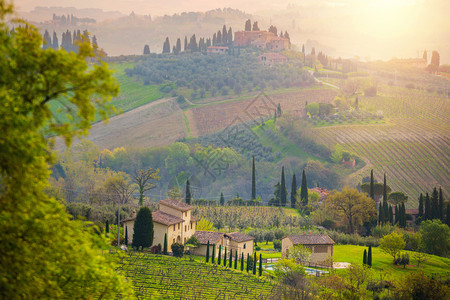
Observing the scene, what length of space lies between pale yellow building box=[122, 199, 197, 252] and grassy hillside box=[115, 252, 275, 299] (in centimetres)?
340

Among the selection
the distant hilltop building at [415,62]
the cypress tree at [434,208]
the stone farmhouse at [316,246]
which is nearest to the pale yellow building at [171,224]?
the stone farmhouse at [316,246]

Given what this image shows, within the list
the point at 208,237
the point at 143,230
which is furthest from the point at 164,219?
the point at 208,237

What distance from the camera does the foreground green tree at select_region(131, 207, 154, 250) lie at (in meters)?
42.0

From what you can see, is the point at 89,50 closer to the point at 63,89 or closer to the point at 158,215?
the point at 63,89

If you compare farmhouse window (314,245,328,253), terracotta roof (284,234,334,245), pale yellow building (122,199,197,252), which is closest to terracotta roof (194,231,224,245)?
pale yellow building (122,199,197,252)

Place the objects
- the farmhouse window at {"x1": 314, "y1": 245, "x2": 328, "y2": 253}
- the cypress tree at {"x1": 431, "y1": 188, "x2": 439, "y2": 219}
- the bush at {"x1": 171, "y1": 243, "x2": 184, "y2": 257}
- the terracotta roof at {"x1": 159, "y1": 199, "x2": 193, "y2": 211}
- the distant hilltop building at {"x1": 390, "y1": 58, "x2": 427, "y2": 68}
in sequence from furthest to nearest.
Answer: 1. the distant hilltop building at {"x1": 390, "y1": 58, "x2": 427, "y2": 68}
2. the cypress tree at {"x1": 431, "y1": 188, "x2": 439, "y2": 219}
3. the farmhouse window at {"x1": 314, "y1": 245, "x2": 328, "y2": 253}
4. the terracotta roof at {"x1": 159, "y1": 199, "x2": 193, "y2": 211}
5. the bush at {"x1": 171, "y1": 243, "x2": 184, "y2": 257}

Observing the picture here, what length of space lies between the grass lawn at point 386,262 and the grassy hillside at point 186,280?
12.1 metres

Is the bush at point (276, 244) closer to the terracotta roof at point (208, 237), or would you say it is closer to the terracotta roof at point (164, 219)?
the terracotta roof at point (208, 237)

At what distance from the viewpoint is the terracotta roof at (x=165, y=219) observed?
147ft

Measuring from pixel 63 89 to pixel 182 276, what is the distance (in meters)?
27.3

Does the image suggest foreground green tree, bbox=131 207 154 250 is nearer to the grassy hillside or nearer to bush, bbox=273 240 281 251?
the grassy hillside

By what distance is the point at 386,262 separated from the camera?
49438mm

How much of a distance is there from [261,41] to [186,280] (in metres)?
166

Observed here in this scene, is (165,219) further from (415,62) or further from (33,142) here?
(415,62)
